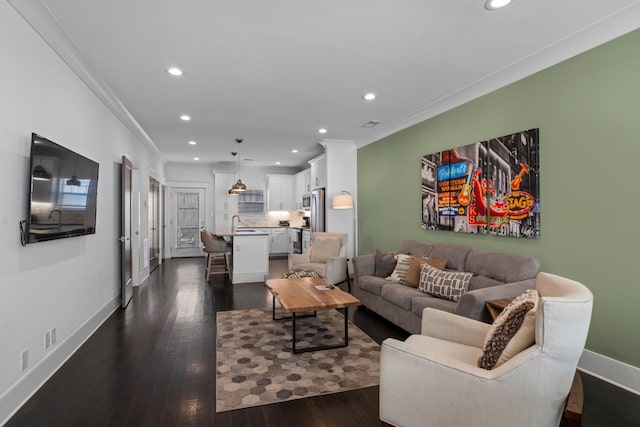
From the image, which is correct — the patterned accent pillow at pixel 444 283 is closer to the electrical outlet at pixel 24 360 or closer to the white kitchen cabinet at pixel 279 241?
the electrical outlet at pixel 24 360

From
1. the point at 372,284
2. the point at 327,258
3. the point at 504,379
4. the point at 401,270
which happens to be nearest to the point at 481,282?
the point at 401,270

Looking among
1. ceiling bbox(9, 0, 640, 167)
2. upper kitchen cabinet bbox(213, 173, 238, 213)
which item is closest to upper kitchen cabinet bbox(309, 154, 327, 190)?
ceiling bbox(9, 0, 640, 167)

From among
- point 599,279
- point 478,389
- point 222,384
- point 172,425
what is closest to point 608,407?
point 599,279

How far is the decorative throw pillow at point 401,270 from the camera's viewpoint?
13.4 feet

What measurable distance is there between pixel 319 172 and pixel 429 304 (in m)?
4.58

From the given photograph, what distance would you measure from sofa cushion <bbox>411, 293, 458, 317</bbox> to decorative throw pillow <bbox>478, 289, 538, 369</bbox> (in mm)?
1435

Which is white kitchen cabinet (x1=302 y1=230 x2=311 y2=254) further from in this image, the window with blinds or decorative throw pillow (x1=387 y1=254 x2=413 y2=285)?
decorative throw pillow (x1=387 y1=254 x2=413 y2=285)

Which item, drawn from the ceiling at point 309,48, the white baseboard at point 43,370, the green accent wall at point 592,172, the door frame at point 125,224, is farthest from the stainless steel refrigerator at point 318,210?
the white baseboard at point 43,370

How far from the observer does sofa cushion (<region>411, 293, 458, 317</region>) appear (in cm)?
311

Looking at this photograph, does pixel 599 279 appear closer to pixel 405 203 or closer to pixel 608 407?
pixel 608 407

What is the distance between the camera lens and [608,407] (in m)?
2.22

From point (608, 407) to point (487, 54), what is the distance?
291 cm

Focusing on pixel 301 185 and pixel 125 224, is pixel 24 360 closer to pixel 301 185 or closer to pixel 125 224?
pixel 125 224

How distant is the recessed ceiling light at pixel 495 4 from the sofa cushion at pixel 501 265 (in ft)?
6.98
